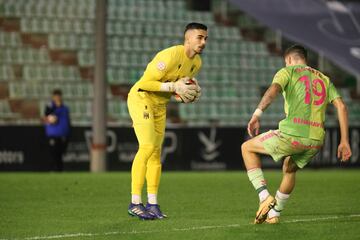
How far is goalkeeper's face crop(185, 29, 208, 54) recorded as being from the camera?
10.5m

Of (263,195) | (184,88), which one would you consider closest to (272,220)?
(263,195)

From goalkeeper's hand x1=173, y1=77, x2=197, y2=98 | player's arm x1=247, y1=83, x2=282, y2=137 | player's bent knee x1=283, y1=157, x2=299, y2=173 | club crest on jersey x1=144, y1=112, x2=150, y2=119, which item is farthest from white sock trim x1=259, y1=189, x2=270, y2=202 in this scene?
club crest on jersey x1=144, y1=112, x2=150, y2=119

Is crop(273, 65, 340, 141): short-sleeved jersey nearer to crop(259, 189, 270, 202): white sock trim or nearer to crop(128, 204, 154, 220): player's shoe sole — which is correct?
crop(259, 189, 270, 202): white sock trim

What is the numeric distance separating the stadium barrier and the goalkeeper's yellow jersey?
12003 mm

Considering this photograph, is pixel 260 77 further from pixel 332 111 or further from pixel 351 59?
pixel 351 59

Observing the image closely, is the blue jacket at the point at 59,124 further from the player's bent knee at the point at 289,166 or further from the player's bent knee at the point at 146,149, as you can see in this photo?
the player's bent knee at the point at 289,166

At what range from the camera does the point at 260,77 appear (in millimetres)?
28781

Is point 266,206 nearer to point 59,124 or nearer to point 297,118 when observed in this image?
point 297,118

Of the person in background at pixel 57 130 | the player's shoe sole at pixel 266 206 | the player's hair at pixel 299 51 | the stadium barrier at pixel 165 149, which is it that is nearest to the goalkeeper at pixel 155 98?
the player's hair at pixel 299 51

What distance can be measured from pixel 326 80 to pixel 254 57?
19535mm

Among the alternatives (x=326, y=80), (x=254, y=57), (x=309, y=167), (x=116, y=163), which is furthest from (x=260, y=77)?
(x=326, y=80)

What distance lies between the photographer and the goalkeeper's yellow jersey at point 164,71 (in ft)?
34.4

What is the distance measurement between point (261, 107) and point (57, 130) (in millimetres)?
13219

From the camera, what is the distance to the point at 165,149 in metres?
23.6
